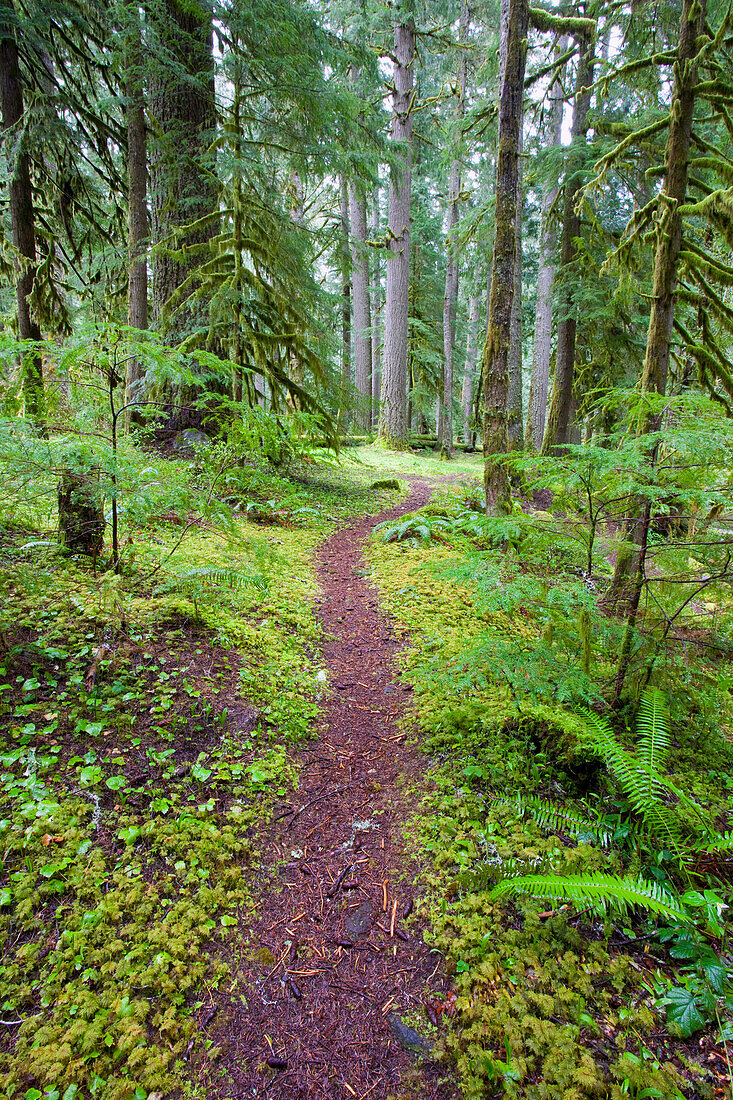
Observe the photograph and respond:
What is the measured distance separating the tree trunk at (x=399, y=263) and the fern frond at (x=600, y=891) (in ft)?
46.6

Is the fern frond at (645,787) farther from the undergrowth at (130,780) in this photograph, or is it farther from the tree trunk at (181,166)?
the tree trunk at (181,166)

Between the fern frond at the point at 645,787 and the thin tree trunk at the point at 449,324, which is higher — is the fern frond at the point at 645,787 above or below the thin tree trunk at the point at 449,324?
below

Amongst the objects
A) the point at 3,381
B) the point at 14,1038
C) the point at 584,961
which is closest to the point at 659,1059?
the point at 584,961

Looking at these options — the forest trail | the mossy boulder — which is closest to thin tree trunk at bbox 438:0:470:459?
the mossy boulder

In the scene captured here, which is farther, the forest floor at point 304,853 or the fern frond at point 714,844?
the fern frond at point 714,844

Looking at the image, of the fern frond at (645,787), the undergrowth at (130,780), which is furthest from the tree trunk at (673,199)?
the undergrowth at (130,780)

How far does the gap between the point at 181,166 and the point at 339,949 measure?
29.0 ft

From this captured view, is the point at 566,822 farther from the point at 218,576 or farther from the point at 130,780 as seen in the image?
the point at 218,576

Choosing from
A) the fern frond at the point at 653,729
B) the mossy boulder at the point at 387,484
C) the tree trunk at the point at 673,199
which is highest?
the tree trunk at the point at 673,199

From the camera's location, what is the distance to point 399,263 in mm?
14047

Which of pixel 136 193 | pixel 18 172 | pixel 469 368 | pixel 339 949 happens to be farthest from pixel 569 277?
pixel 469 368

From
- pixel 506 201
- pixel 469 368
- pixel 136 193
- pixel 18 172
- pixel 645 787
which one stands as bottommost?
pixel 645 787

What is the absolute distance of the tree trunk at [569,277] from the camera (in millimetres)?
9125

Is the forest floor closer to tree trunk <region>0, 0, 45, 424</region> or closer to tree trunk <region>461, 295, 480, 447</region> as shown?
tree trunk <region>0, 0, 45, 424</region>
